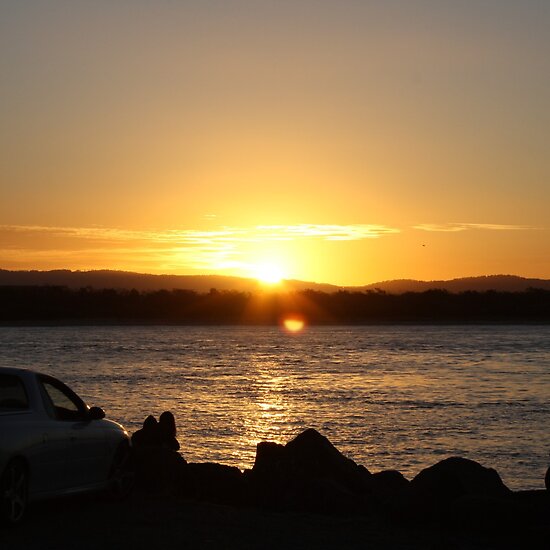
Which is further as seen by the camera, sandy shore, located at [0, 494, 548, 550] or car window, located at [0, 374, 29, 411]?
car window, located at [0, 374, 29, 411]

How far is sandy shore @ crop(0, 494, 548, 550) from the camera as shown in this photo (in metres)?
8.88

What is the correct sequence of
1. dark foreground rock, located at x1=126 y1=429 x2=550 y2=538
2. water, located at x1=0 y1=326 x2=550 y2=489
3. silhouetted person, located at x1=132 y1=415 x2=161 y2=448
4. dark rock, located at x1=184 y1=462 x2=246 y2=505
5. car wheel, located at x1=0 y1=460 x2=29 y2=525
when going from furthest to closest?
water, located at x1=0 y1=326 x2=550 y2=489 < silhouetted person, located at x1=132 y1=415 x2=161 y2=448 < dark rock, located at x1=184 y1=462 x2=246 y2=505 < dark foreground rock, located at x1=126 y1=429 x2=550 y2=538 < car wheel, located at x1=0 y1=460 x2=29 y2=525

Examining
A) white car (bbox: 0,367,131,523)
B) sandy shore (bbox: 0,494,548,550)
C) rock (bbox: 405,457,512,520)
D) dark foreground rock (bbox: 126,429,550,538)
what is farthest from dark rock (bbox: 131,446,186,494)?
rock (bbox: 405,457,512,520)

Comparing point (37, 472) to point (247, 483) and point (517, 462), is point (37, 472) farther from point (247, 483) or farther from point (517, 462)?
point (517, 462)

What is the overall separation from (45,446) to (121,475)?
1.86 metres

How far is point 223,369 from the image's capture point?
205 feet

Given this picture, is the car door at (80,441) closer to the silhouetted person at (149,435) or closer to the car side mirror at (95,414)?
the car side mirror at (95,414)

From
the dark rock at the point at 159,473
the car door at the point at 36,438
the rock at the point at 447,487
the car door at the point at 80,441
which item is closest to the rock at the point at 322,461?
the rock at the point at 447,487

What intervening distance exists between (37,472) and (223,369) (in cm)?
5356

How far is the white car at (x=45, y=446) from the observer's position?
8.88 metres

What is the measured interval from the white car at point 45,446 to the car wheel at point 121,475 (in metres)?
0.01

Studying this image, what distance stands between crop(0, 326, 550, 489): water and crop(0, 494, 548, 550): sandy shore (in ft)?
31.7

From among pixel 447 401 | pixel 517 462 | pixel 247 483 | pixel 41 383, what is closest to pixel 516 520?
pixel 247 483

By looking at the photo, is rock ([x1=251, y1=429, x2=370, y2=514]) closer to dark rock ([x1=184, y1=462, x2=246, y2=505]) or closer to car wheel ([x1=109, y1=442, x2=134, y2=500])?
dark rock ([x1=184, y1=462, x2=246, y2=505])
